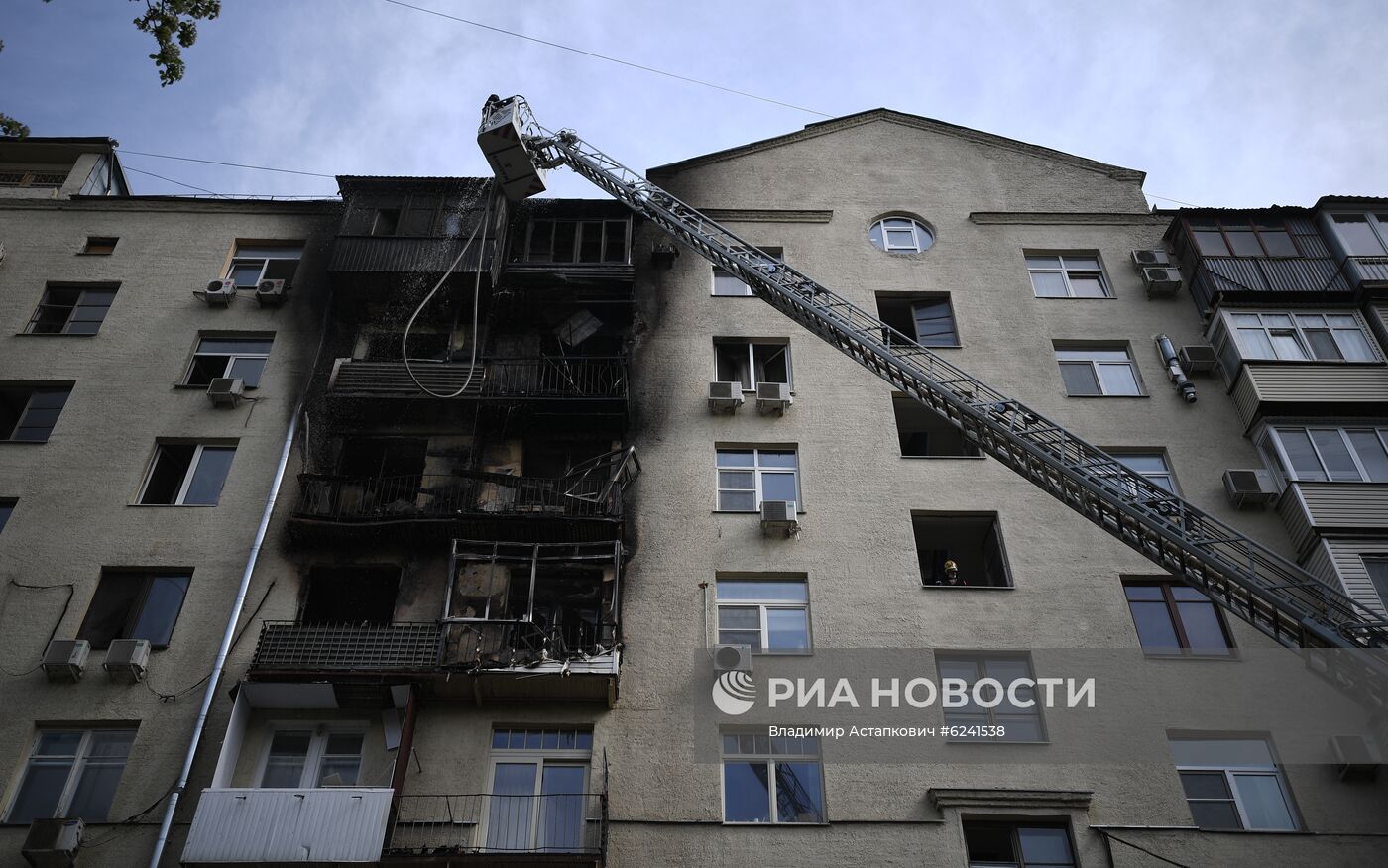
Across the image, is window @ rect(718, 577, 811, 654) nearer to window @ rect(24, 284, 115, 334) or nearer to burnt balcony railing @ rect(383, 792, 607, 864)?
burnt balcony railing @ rect(383, 792, 607, 864)

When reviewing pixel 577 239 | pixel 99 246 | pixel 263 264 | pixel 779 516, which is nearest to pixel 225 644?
pixel 779 516

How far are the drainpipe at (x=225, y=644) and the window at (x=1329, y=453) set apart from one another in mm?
18910

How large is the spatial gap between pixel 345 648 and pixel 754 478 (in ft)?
26.7

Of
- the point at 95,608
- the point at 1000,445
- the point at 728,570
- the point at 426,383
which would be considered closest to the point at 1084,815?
the point at 1000,445

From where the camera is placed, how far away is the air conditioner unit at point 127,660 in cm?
1806

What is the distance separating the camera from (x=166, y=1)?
15094mm

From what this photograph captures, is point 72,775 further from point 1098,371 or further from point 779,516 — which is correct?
point 1098,371

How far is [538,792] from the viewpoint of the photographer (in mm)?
17344

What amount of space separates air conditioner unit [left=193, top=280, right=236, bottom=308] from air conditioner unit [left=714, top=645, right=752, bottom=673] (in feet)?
44.7

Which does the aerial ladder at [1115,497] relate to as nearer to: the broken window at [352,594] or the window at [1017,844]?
the window at [1017,844]

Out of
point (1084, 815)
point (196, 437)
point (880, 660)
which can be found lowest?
point (1084, 815)

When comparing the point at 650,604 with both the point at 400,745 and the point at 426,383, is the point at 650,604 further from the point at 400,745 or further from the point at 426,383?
the point at 426,383

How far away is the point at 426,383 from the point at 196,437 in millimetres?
4611

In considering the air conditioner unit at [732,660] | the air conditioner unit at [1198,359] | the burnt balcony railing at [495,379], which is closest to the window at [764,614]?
the air conditioner unit at [732,660]
